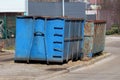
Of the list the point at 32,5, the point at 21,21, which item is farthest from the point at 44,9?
the point at 21,21

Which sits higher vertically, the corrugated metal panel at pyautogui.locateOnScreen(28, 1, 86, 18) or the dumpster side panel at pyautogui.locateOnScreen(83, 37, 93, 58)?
the corrugated metal panel at pyautogui.locateOnScreen(28, 1, 86, 18)

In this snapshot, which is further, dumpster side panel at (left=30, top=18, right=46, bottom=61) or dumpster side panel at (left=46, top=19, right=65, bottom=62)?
dumpster side panel at (left=30, top=18, right=46, bottom=61)

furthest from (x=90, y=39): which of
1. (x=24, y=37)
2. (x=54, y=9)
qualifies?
(x=54, y=9)

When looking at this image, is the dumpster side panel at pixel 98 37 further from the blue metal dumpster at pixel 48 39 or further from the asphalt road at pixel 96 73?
the blue metal dumpster at pixel 48 39

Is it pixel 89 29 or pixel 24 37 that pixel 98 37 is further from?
pixel 24 37

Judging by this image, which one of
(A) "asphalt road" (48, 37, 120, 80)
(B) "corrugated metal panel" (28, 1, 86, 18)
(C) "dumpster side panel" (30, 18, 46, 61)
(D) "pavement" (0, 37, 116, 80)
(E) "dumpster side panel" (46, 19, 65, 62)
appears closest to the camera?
(D) "pavement" (0, 37, 116, 80)

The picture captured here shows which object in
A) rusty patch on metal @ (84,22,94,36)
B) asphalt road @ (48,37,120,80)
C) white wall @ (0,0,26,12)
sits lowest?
asphalt road @ (48,37,120,80)

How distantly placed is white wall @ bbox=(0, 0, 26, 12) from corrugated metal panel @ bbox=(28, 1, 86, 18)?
797 cm

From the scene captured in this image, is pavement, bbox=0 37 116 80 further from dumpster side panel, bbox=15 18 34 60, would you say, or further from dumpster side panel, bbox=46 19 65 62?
dumpster side panel, bbox=15 18 34 60

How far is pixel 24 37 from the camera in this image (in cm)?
1983

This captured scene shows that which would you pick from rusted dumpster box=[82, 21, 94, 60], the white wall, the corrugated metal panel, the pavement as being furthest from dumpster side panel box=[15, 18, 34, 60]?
the corrugated metal panel

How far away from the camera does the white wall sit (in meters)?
37.1

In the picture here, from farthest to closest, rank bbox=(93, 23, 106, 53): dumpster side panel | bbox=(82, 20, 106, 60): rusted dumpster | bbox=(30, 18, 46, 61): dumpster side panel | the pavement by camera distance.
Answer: bbox=(93, 23, 106, 53): dumpster side panel → bbox=(82, 20, 106, 60): rusted dumpster → bbox=(30, 18, 46, 61): dumpster side panel → the pavement

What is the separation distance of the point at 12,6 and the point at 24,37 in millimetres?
18272
